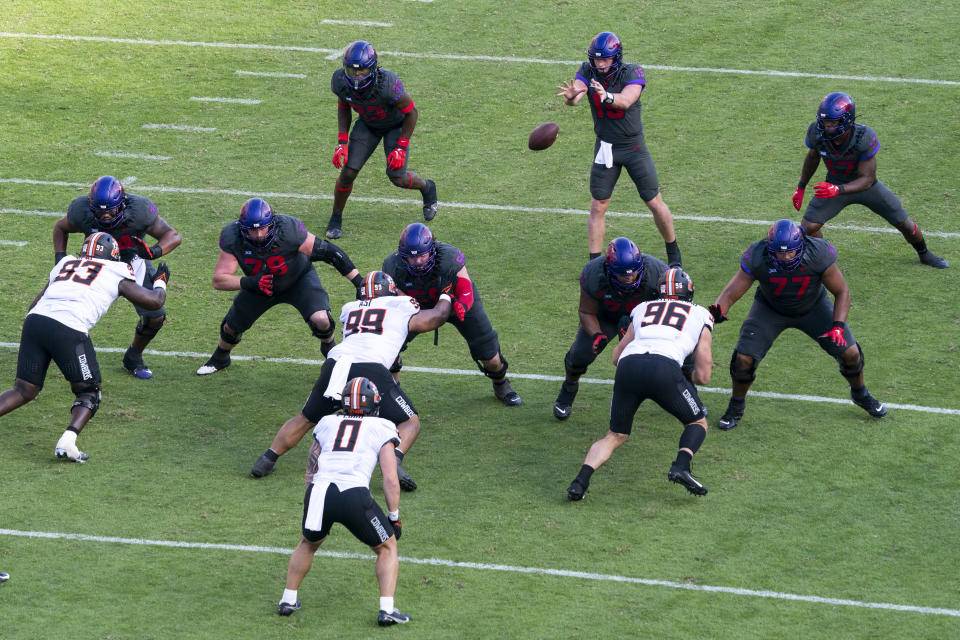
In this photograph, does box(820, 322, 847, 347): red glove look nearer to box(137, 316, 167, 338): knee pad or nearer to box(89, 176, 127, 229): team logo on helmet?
box(137, 316, 167, 338): knee pad

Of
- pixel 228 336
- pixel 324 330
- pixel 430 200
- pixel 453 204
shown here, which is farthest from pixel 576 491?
pixel 453 204

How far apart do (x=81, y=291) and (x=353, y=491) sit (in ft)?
9.87

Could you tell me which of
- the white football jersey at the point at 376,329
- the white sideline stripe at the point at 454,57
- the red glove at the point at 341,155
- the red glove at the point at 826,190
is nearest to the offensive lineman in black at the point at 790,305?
the red glove at the point at 826,190

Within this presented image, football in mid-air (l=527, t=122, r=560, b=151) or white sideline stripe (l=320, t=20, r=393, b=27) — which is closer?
football in mid-air (l=527, t=122, r=560, b=151)

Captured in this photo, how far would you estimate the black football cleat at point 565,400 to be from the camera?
9711 millimetres

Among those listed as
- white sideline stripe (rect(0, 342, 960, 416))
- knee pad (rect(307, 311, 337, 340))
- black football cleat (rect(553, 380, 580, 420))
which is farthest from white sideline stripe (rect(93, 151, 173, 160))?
black football cleat (rect(553, 380, 580, 420))

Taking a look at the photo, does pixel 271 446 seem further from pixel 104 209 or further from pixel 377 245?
pixel 377 245

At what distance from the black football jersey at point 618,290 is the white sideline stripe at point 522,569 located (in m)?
2.32

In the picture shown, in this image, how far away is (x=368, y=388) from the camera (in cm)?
755

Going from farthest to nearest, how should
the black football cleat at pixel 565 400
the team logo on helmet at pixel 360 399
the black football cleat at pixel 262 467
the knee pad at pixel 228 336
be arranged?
the knee pad at pixel 228 336
the black football cleat at pixel 565 400
the black football cleat at pixel 262 467
the team logo on helmet at pixel 360 399

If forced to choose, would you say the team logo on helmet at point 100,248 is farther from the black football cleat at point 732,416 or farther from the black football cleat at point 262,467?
the black football cleat at point 732,416

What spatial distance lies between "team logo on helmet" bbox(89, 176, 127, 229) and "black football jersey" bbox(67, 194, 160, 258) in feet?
0.26

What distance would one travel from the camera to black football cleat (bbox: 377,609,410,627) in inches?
284

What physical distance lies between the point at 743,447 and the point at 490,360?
76.7 inches
